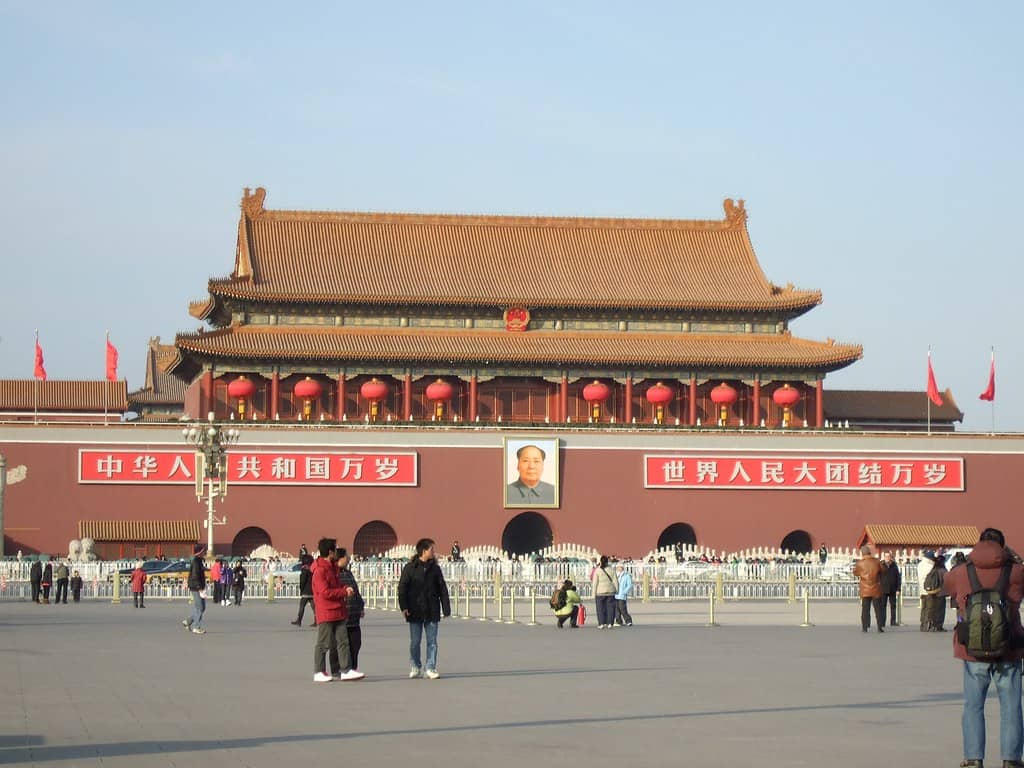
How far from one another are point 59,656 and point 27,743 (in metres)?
7.74

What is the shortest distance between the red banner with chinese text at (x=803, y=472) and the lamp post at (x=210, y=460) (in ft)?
39.4

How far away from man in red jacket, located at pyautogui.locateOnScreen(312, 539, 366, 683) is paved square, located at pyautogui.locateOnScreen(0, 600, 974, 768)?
0.27 meters

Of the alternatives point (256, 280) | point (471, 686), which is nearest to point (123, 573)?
point (256, 280)

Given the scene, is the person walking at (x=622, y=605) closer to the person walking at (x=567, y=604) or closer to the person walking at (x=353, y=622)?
the person walking at (x=567, y=604)


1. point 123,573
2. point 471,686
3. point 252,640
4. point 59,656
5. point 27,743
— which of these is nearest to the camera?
point 27,743

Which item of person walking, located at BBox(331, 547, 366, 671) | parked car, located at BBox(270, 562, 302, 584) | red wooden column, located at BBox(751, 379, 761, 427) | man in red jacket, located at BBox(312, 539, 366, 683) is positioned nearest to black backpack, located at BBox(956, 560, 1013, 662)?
man in red jacket, located at BBox(312, 539, 366, 683)

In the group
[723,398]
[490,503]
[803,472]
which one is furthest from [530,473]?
[803,472]

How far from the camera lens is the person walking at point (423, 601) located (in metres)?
16.6

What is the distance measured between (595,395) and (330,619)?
34791 millimetres

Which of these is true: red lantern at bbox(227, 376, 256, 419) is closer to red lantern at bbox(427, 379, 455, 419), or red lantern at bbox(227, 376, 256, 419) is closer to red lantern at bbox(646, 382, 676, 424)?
red lantern at bbox(427, 379, 455, 419)

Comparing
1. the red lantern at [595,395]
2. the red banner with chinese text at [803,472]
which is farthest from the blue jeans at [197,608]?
the red lantern at [595,395]

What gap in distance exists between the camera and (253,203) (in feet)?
178

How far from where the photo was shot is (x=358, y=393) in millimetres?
50656

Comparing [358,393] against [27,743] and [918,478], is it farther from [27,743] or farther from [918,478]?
[27,743]
